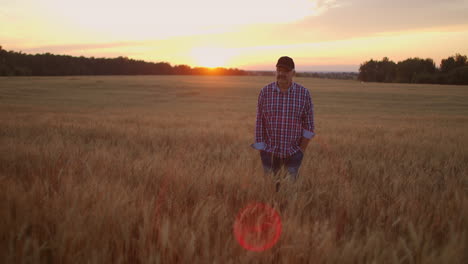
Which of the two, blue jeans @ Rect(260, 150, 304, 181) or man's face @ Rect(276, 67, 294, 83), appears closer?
man's face @ Rect(276, 67, 294, 83)

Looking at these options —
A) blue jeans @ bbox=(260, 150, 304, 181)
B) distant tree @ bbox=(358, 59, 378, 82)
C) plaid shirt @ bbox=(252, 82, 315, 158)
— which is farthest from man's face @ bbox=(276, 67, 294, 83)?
distant tree @ bbox=(358, 59, 378, 82)

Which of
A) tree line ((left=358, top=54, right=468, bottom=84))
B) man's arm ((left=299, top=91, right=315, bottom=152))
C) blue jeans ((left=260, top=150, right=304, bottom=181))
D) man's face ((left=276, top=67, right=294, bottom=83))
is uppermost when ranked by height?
tree line ((left=358, top=54, right=468, bottom=84))

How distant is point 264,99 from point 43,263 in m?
2.65

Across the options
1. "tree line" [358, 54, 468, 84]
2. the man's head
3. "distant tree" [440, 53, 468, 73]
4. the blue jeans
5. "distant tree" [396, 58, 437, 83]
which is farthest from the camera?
"distant tree" [396, 58, 437, 83]

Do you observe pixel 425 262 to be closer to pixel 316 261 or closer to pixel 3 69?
pixel 316 261

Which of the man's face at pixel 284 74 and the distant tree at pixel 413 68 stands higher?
the distant tree at pixel 413 68

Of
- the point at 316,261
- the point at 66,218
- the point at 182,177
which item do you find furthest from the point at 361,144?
the point at 66,218

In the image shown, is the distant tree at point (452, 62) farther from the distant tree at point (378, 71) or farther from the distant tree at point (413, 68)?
the distant tree at point (378, 71)

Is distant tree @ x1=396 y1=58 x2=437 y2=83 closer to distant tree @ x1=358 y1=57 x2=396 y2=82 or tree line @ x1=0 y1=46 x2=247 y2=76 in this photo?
distant tree @ x1=358 y1=57 x2=396 y2=82

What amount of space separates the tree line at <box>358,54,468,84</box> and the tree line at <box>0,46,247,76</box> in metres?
42.5

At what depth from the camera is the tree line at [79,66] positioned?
225ft

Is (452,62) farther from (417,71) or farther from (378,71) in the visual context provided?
(378,71)

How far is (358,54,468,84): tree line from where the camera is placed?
61.9 m

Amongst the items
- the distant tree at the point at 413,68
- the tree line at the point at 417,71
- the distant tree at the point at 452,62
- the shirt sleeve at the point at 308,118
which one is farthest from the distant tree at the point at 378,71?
the shirt sleeve at the point at 308,118
